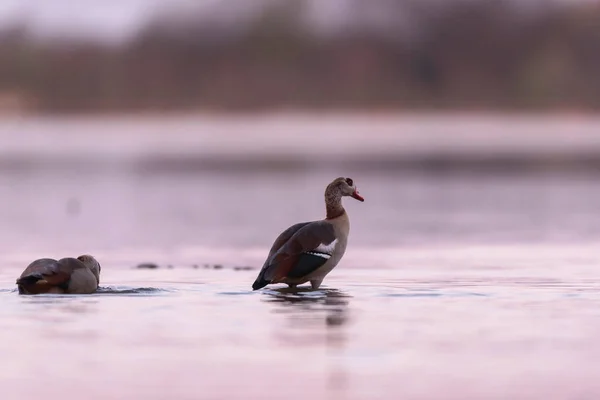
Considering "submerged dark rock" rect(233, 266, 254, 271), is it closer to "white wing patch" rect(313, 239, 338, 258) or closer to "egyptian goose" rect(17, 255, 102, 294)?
"white wing patch" rect(313, 239, 338, 258)

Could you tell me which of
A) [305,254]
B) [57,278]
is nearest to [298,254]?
[305,254]

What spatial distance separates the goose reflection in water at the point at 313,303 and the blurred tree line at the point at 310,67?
6201cm

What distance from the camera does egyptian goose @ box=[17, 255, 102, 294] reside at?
40.8 feet

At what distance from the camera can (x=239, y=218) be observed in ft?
71.8

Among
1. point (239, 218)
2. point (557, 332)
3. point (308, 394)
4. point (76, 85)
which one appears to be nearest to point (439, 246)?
point (239, 218)

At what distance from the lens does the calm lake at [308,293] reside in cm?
907

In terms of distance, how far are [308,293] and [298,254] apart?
32 centimetres

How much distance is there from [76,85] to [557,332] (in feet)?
224

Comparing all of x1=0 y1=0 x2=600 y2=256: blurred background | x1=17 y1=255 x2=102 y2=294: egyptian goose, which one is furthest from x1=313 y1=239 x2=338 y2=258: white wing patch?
x1=0 y1=0 x2=600 y2=256: blurred background

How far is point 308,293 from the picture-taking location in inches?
505

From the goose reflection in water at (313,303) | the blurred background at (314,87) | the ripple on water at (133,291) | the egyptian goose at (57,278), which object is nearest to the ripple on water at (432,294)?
the goose reflection in water at (313,303)

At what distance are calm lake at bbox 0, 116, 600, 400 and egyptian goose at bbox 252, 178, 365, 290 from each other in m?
0.15

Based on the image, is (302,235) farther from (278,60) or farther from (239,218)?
(278,60)

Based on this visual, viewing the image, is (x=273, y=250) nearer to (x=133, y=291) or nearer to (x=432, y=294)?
(x=133, y=291)
